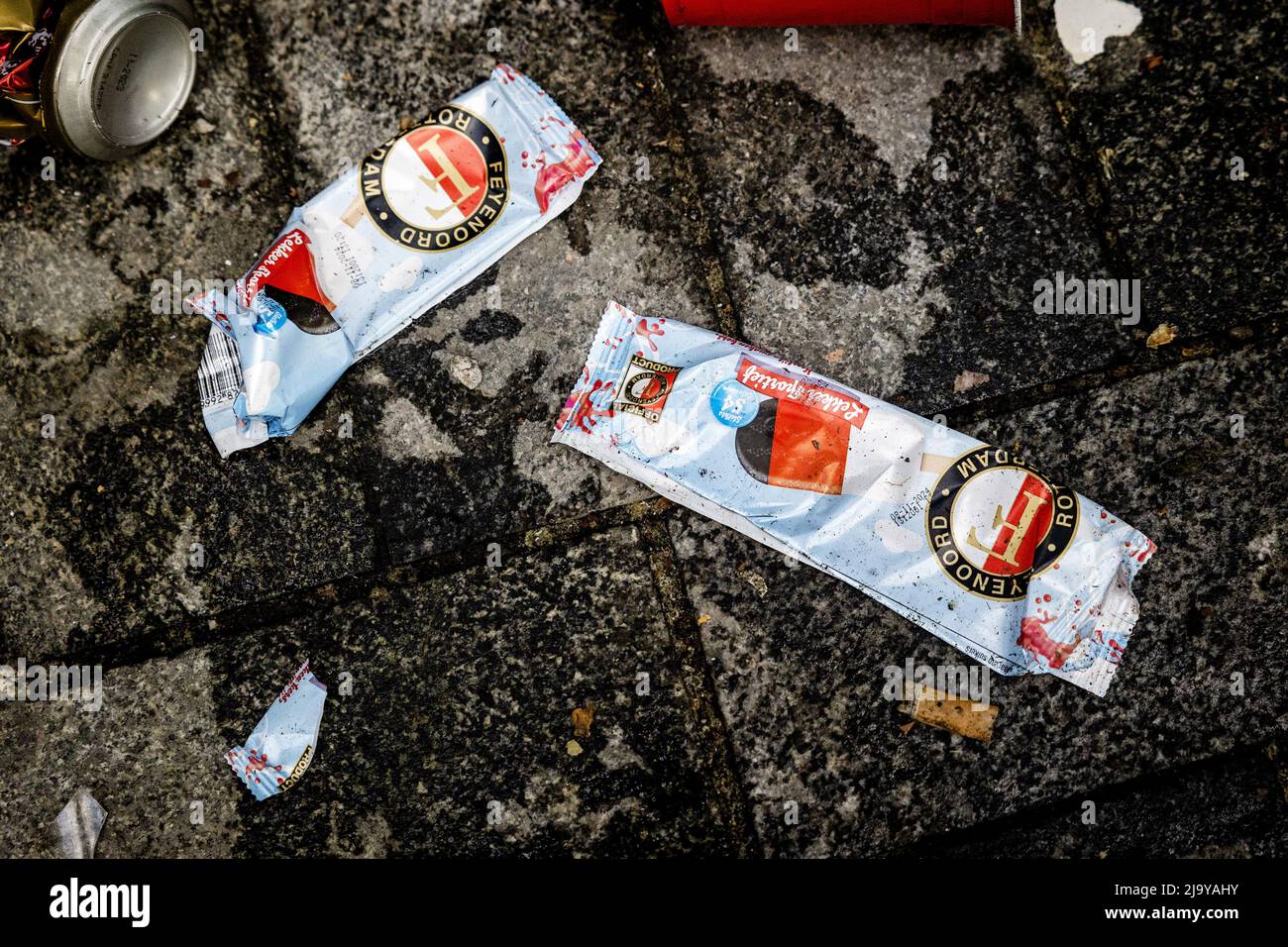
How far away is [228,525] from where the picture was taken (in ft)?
5.57

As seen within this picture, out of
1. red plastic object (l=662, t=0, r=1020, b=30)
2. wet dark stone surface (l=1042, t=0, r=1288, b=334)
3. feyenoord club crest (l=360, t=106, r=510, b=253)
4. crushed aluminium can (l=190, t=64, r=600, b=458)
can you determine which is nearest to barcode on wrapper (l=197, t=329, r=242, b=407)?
crushed aluminium can (l=190, t=64, r=600, b=458)

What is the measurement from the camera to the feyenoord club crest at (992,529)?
1606 millimetres

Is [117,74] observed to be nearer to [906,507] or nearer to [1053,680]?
[906,507]

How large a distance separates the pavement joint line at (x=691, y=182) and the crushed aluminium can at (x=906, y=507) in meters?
0.11

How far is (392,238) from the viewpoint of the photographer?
1.66 meters

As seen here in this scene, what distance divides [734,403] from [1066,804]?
111 centimetres

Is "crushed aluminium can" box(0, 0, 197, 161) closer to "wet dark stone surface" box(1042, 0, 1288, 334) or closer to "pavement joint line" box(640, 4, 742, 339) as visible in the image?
"pavement joint line" box(640, 4, 742, 339)

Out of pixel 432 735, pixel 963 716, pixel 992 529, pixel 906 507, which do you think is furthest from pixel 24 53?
pixel 963 716

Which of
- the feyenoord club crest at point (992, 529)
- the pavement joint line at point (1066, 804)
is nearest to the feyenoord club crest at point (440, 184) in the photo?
the feyenoord club crest at point (992, 529)

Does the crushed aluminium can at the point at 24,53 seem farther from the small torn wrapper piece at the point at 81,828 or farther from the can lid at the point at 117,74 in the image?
the small torn wrapper piece at the point at 81,828

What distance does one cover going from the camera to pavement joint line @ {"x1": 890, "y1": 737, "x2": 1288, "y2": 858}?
1.65m

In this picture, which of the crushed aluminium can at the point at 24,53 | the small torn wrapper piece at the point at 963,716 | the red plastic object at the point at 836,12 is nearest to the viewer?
the crushed aluminium can at the point at 24,53

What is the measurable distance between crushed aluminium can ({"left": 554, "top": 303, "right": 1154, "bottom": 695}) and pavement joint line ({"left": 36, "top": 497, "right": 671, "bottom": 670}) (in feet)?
0.54
